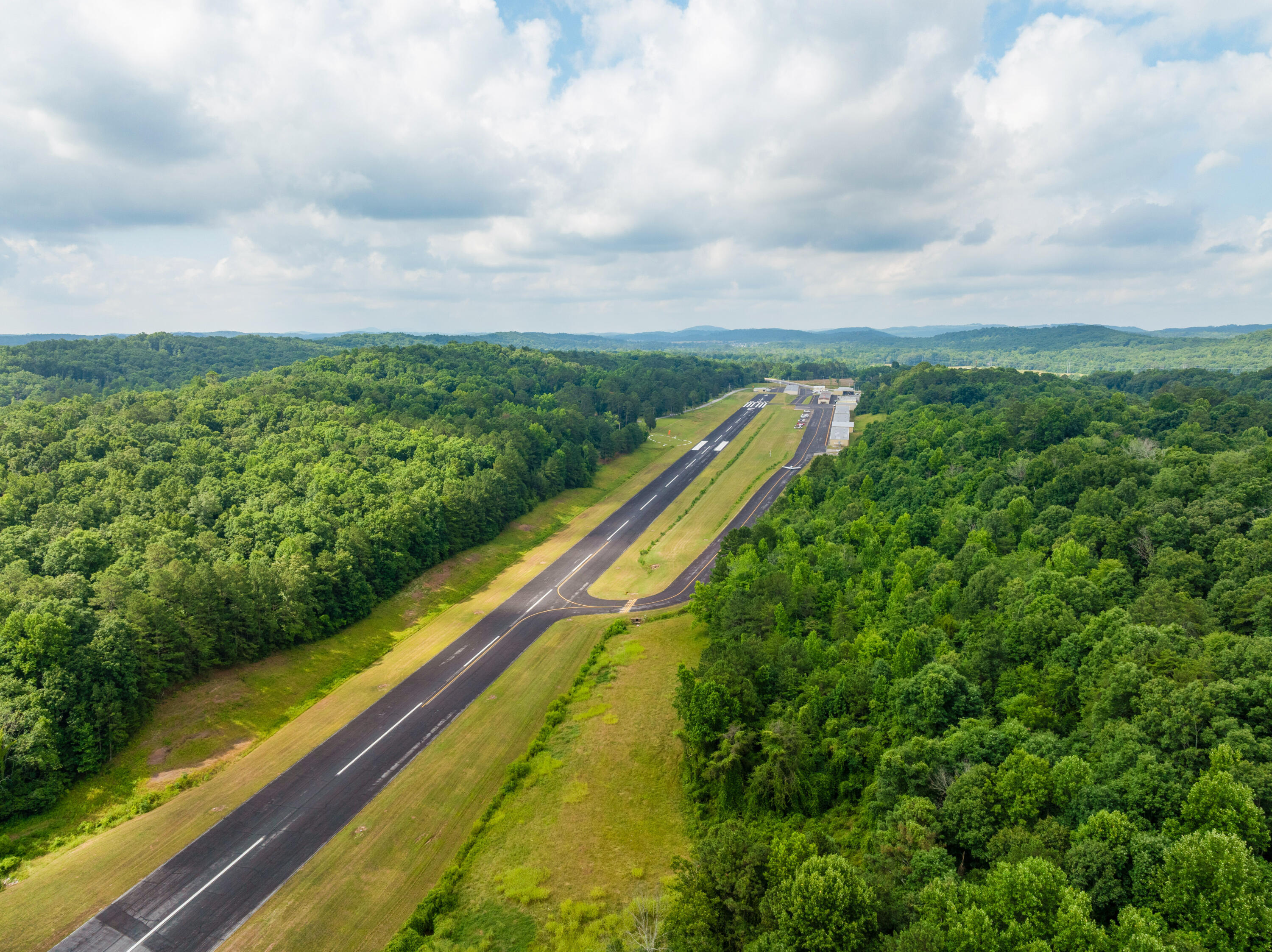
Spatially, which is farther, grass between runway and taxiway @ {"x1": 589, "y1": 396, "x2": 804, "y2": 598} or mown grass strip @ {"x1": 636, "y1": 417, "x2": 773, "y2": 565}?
mown grass strip @ {"x1": 636, "y1": 417, "x2": 773, "y2": 565}

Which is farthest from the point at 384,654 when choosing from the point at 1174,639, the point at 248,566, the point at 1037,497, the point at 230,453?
the point at 1037,497

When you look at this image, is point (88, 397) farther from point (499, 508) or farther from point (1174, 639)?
point (1174, 639)

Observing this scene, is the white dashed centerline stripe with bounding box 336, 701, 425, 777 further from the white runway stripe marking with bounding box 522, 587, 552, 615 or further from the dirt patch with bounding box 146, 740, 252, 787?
the white runway stripe marking with bounding box 522, 587, 552, 615

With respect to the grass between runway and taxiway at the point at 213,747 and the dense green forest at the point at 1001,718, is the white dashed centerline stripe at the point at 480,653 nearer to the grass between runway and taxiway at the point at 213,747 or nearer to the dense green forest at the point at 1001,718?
the grass between runway and taxiway at the point at 213,747

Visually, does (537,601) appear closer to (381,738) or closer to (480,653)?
(480,653)

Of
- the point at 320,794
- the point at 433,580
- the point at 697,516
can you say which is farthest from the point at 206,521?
the point at 697,516

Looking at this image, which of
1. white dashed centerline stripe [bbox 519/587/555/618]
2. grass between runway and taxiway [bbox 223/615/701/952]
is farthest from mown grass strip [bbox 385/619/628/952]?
white dashed centerline stripe [bbox 519/587/555/618]
